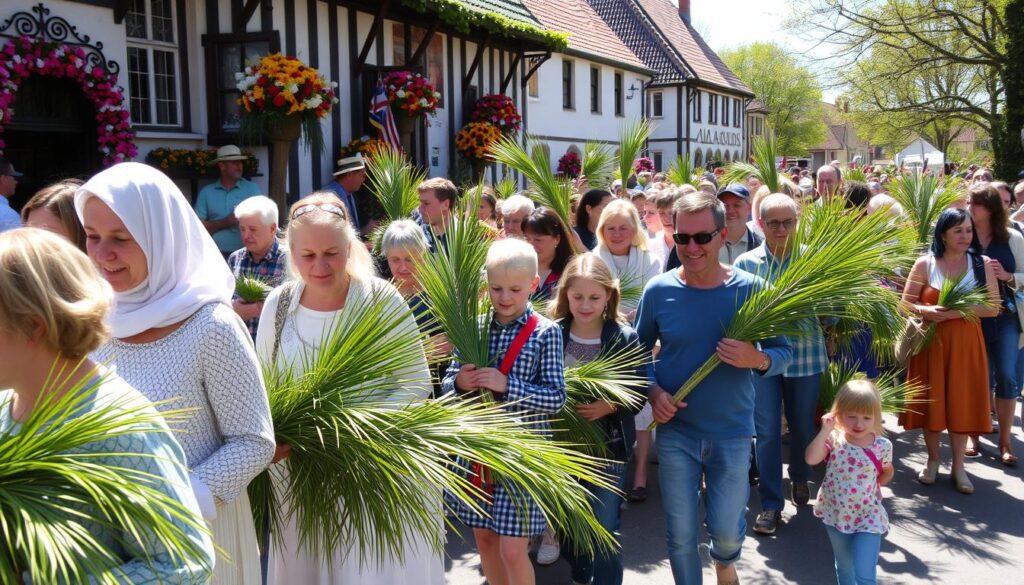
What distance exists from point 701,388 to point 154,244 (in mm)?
2236

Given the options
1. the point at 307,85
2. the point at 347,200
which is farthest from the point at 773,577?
the point at 307,85

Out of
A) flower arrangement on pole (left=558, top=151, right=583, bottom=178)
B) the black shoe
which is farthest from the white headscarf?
flower arrangement on pole (left=558, top=151, right=583, bottom=178)

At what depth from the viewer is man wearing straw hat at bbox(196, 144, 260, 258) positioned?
24.2 feet

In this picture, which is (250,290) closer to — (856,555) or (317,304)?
(317,304)

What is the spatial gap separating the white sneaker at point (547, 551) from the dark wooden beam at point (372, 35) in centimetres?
803

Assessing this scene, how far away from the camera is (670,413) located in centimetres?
346

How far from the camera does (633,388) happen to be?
142 inches

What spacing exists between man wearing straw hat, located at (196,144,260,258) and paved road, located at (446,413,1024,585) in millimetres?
3594

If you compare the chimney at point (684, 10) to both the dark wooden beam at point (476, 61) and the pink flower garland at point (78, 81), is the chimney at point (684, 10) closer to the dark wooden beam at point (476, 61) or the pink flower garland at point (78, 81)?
the dark wooden beam at point (476, 61)

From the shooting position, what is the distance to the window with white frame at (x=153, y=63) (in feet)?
27.6

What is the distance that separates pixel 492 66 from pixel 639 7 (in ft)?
77.2

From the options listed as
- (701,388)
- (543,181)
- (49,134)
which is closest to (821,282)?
(701,388)

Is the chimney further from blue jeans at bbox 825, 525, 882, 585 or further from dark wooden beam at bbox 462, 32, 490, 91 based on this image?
blue jeans at bbox 825, 525, 882, 585

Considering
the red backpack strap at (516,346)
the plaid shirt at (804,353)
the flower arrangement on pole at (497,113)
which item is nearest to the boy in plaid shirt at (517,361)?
the red backpack strap at (516,346)
